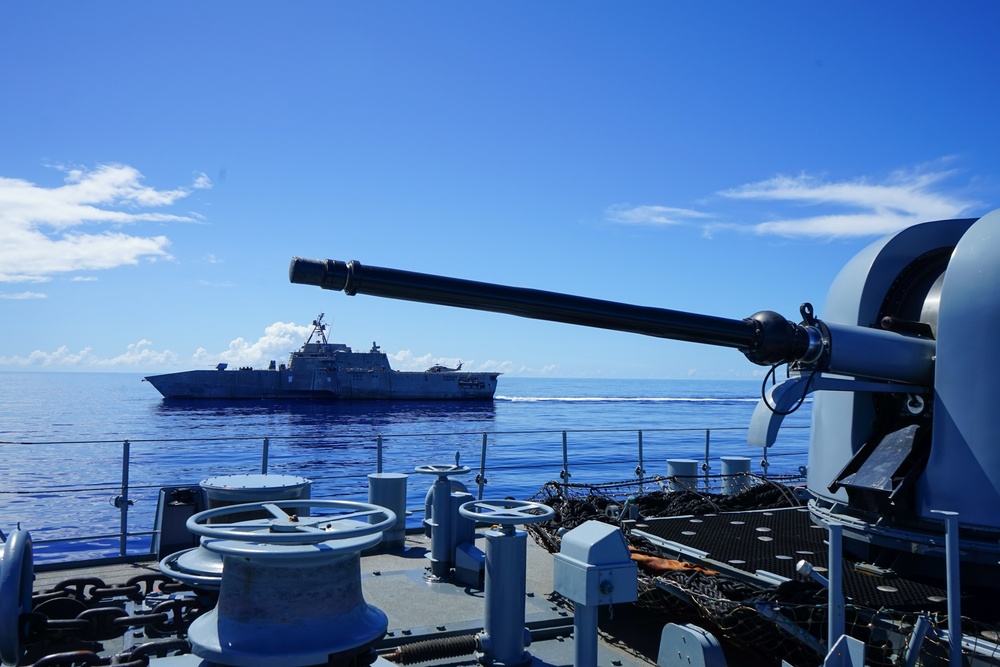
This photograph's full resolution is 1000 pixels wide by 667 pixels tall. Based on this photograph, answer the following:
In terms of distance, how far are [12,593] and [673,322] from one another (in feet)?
11.8

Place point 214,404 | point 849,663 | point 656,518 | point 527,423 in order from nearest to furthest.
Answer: point 849,663 → point 656,518 → point 527,423 → point 214,404

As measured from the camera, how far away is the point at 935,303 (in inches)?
193

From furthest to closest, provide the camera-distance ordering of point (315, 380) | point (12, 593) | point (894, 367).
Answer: point (315, 380)
point (894, 367)
point (12, 593)

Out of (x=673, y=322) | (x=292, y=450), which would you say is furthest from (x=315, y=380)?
(x=673, y=322)

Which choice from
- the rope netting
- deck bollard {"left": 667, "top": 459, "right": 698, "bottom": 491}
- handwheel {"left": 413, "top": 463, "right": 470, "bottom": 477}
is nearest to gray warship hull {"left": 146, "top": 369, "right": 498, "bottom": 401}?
deck bollard {"left": 667, "top": 459, "right": 698, "bottom": 491}

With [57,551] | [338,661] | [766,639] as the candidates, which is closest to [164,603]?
[338,661]

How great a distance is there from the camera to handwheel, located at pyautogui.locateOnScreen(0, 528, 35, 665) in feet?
11.9

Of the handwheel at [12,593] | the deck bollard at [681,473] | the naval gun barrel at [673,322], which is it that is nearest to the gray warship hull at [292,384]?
the deck bollard at [681,473]

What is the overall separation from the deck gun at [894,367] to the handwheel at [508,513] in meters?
1.05

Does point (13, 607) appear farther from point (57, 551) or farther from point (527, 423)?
point (527, 423)

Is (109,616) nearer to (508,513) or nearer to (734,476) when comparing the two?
(508,513)

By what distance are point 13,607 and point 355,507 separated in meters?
1.69

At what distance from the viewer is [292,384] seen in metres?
70.0

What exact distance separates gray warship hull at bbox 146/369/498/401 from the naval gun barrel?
66847mm
